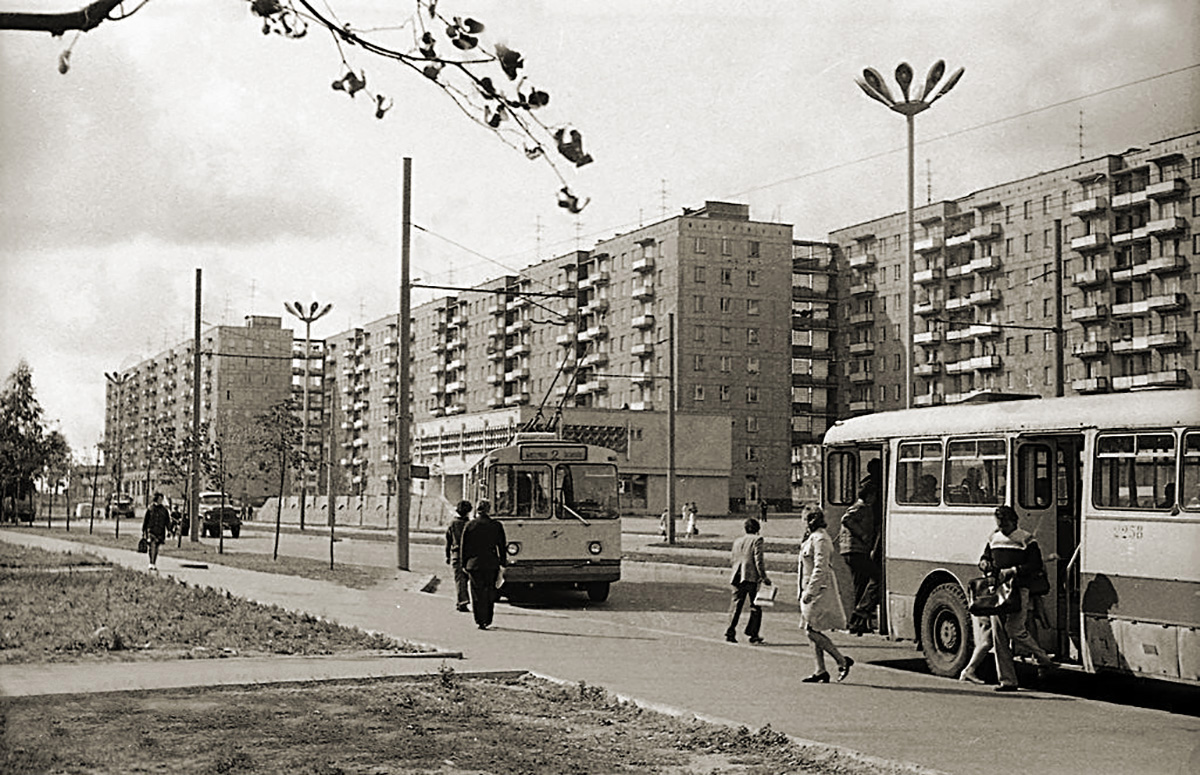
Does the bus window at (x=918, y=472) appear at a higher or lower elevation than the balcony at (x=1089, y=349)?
lower

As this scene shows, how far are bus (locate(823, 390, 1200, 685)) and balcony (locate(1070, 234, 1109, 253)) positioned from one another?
257 ft

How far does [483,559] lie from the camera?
1877 centimetres

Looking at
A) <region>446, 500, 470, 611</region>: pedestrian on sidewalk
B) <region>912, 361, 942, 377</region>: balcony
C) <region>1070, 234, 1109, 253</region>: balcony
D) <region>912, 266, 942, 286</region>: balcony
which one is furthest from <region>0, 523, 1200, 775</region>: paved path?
<region>912, 266, 942, 286</region>: balcony

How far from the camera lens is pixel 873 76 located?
99.2 feet

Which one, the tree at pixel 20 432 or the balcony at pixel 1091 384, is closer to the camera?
the tree at pixel 20 432

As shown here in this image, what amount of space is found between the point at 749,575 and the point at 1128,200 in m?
Answer: 76.3

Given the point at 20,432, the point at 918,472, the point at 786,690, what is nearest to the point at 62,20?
the point at 786,690

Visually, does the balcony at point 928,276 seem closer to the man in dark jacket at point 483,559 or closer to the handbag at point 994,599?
the man in dark jacket at point 483,559

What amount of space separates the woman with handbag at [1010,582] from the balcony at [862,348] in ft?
336

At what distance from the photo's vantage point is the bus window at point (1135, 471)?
12.3 metres

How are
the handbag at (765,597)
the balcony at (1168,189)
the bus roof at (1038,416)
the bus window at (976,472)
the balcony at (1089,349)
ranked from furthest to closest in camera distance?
1. the balcony at (1089,349)
2. the balcony at (1168,189)
3. the handbag at (765,597)
4. the bus window at (976,472)
5. the bus roof at (1038,416)

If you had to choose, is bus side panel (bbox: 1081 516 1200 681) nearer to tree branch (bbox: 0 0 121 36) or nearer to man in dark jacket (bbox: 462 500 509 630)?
man in dark jacket (bbox: 462 500 509 630)

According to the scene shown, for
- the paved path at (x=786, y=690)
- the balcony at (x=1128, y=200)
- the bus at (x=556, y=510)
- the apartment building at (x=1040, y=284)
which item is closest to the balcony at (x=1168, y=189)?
the apartment building at (x=1040, y=284)

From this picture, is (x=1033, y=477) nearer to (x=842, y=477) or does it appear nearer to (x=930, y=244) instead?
(x=842, y=477)
